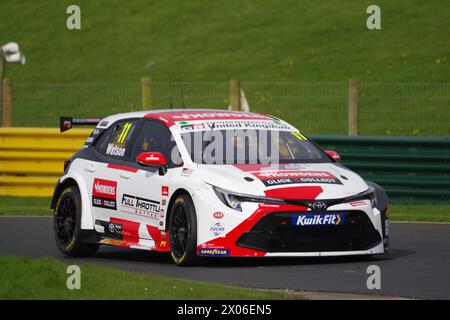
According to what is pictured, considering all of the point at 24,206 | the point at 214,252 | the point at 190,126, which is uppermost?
the point at 190,126

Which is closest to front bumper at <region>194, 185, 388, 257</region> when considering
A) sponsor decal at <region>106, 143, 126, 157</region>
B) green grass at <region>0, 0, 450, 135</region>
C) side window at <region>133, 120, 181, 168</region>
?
side window at <region>133, 120, 181, 168</region>

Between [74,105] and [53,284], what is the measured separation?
2588 centimetres

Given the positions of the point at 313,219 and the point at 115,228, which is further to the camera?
the point at 115,228

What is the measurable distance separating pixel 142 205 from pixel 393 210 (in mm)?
6662

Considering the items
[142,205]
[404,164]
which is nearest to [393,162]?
[404,164]

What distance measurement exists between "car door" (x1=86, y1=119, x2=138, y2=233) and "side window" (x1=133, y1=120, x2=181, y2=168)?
0.15 m

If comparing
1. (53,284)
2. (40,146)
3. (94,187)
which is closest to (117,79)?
(40,146)

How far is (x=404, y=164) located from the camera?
19.2 m

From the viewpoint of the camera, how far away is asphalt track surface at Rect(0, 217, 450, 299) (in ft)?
34.9

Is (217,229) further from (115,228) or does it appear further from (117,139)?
(117,139)

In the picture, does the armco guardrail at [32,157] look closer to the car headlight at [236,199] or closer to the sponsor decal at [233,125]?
the sponsor decal at [233,125]

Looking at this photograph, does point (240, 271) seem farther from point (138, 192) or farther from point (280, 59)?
point (280, 59)

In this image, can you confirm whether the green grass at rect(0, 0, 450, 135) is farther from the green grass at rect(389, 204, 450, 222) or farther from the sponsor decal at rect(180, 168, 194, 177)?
the sponsor decal at rect(180, 168, 194, 177)

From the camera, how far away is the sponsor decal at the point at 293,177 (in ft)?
39.3
